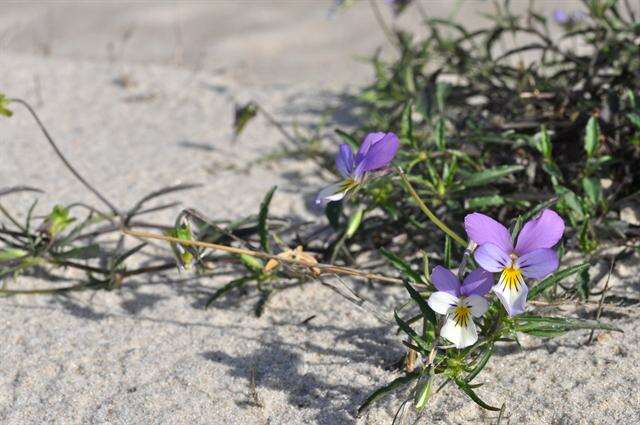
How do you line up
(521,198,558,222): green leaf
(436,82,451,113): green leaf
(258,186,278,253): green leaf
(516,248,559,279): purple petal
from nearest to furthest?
(516,248,559,279): purple petal < (521,198,558,222): green leaf < (258,186,278,253): green leaf < (436,82,451,113): green leaf

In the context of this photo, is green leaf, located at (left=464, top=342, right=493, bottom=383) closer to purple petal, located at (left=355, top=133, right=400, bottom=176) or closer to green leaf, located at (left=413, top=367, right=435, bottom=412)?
green leaf, located at (left=413, top=367, right=435, bottom=412)

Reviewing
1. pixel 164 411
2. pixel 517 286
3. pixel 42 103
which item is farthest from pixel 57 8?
pixel 517 286

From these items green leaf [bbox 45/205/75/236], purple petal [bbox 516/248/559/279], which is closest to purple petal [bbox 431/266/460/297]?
purple petal [bbox 516/248/559/279]

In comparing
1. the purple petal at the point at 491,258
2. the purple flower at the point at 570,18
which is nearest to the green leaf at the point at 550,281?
the purple petal at the point at 491,258

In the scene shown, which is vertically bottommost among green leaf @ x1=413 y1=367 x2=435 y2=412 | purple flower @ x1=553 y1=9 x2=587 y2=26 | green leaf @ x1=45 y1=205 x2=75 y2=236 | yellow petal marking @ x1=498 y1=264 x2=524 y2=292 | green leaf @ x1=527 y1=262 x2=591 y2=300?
purple flower @ x1=553 y1=9 x2=587 y2=26

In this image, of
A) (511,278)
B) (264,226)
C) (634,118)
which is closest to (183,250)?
(264,226)

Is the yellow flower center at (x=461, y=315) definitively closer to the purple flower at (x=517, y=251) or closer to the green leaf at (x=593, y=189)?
the purple flower at (x=517, y=251)

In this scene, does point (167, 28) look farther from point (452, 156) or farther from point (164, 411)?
point (164, 411)

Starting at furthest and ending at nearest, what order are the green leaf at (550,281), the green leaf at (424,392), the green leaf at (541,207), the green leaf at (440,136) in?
the green leaf at (440,136)
the green leaf at (541,207)
the green leaf at (550,281)
the green leaf at (424,392)
